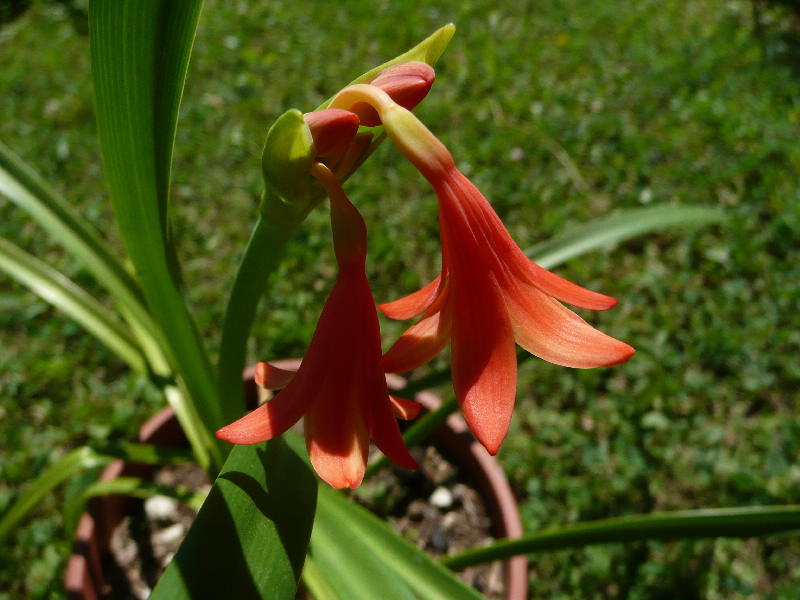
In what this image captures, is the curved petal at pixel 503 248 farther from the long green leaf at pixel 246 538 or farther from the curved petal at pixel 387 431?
the long green leaf at pixel 246 538

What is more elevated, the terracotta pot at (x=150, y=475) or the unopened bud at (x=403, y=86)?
the unopened bud at (x=403, y=86)

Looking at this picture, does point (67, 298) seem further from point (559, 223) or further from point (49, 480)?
point (559, 223)

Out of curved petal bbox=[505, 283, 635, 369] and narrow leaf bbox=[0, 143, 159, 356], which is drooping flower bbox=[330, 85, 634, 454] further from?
narrow leaf bbox=[0, 143, 159, 356]

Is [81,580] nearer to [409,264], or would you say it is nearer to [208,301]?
[208,301]

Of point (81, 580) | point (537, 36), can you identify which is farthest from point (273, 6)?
point (81, 580)

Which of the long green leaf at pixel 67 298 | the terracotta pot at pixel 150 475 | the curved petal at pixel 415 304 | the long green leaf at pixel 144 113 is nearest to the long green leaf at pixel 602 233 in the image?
the terracotta pot at pixel 150 475
